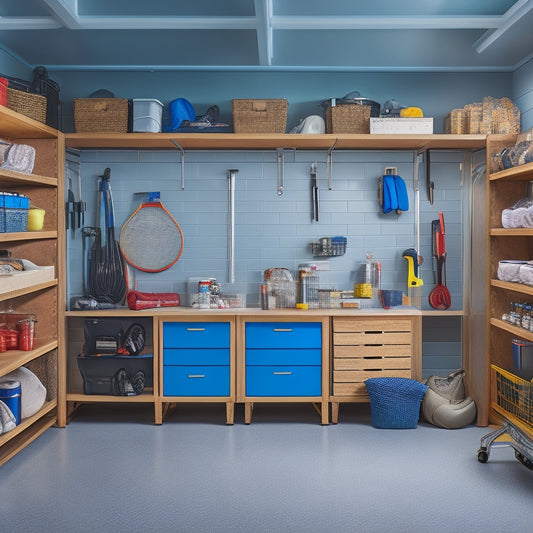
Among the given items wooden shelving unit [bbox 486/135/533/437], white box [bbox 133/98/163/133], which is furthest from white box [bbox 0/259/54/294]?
wooden shelving unit [bbox 486/135/533/437]

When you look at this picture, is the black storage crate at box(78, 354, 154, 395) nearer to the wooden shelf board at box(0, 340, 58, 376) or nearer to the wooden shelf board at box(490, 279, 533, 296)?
the wooden shelf board at box(0, 340, 58, 376)

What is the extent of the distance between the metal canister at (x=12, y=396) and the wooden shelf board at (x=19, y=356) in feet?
0.48

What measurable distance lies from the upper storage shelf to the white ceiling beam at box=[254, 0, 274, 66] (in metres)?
0.56

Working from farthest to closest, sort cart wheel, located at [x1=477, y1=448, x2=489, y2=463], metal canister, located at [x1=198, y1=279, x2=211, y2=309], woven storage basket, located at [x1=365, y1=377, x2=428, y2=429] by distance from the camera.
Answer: metal canister, located at [x1=198, y1=279, x2=211, y2=309]
woven storage basket, located at [x1=365, y1=377, x2=428, y2=429]
cart wheel, located at [x1=477, y1=448, x2=489, y2=463]

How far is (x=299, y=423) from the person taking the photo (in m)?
4.69

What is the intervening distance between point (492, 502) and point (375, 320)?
65.1 inches

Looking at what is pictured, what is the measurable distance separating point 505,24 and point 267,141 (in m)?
1.77

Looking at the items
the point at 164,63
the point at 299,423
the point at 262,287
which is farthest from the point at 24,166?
the point at 299,423

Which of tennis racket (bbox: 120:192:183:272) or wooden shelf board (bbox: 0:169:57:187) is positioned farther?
tennis racket (bbox: 120:192:183:272)

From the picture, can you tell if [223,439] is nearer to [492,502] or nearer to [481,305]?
[492,502]

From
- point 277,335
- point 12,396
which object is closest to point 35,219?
point 12,396

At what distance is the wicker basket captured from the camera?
15.1ft

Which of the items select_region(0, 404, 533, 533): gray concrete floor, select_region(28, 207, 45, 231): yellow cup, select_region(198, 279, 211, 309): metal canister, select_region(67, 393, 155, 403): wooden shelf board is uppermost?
select_region(28, 207, 45, 231): yellow cup

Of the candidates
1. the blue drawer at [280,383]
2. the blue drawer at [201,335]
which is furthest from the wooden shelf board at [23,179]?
the blue drawer at [280,383]
